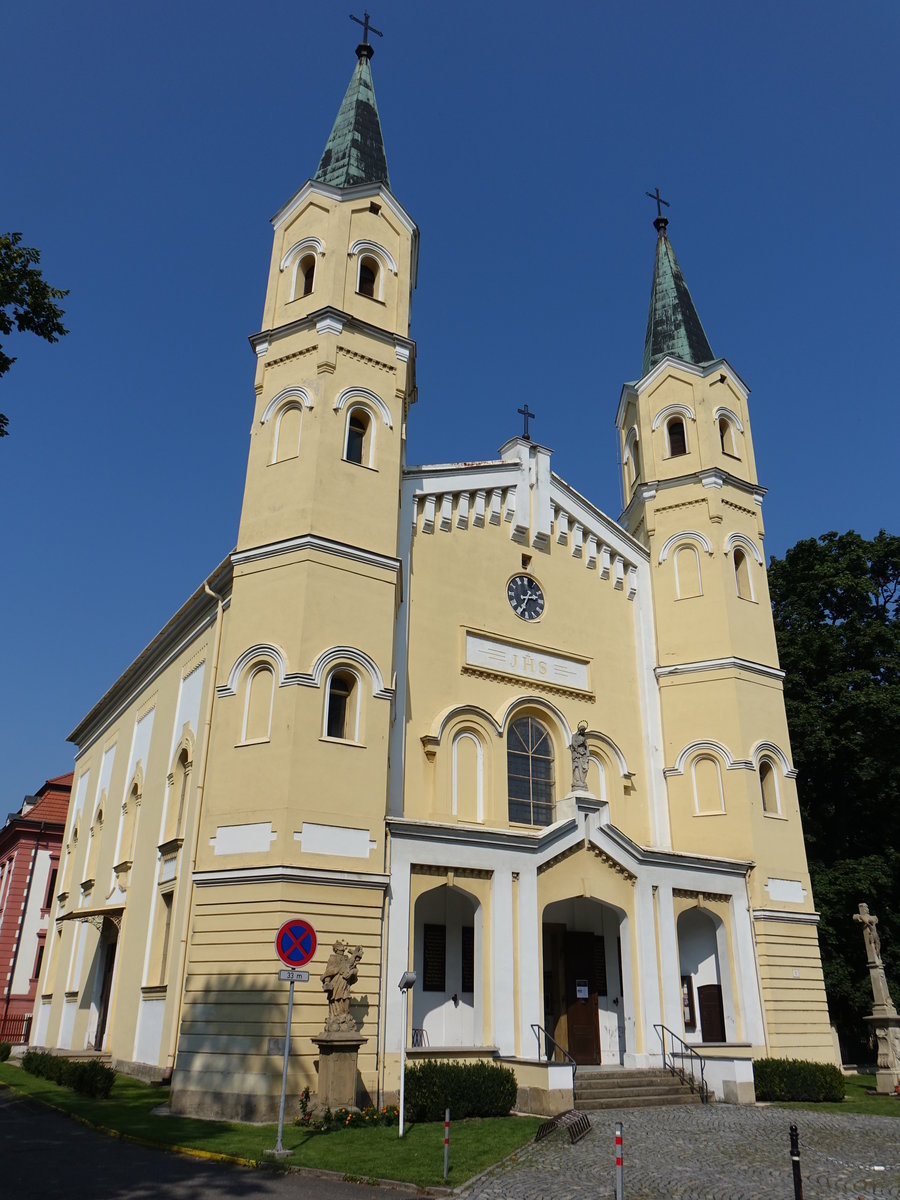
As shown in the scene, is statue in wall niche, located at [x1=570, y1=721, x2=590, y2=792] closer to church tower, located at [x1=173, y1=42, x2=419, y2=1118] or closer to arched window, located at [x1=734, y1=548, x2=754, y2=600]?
church tower, located at [x1=173, y1=42, x2=419, y2=1118]

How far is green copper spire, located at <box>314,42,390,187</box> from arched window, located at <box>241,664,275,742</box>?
13.1m

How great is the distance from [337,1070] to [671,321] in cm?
2466

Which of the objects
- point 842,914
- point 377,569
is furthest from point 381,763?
point 842,914

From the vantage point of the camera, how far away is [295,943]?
12648 mm

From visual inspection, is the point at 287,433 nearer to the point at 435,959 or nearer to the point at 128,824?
the point at 435,959

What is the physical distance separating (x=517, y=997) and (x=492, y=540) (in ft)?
36.2

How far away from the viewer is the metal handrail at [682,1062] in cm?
1906

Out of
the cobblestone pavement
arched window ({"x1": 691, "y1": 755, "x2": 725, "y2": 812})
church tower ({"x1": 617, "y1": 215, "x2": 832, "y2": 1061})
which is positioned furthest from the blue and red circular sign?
arched window ({"x1": 691, "y1": 755, "x2": 725, "y2": 812})

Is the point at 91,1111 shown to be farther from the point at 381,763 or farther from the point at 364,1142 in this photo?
the point at 381,763

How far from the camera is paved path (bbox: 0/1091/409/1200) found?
1001 centimetres

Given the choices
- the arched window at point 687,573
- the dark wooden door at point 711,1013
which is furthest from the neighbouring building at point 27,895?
the arched window at point 687,573

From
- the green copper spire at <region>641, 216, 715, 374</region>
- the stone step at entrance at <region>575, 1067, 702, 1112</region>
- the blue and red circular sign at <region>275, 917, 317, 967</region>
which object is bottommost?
the stone step at entrance at <region>575, 1067, 702, 1112</region>

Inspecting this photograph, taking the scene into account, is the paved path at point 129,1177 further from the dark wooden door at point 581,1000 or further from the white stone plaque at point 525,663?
the white stone plaque at point 525,663

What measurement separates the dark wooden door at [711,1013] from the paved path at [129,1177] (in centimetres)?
1374
